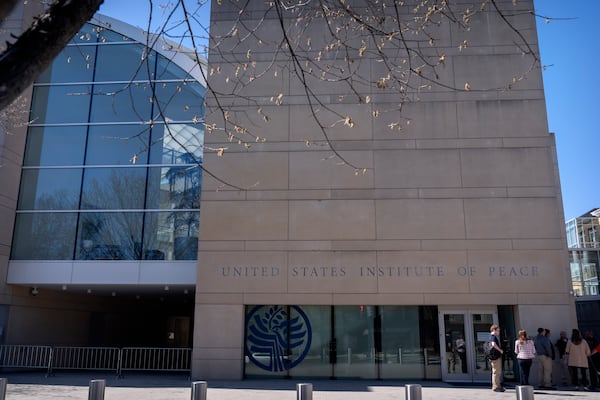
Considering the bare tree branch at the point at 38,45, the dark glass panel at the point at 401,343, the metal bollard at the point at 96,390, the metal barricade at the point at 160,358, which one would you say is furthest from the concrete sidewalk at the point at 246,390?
the bare tree branch at the point at 38,45

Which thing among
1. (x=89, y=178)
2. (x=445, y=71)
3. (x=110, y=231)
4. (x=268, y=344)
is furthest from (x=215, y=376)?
(x=445, y=71)

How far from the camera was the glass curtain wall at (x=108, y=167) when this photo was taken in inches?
704

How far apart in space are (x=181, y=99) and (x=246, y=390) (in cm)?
1040

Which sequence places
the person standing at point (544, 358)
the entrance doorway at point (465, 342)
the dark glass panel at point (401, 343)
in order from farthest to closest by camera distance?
the dark glass panel at point (401, 343)
the entrance doorway at point (465, 342)
the person standing at point (544, 358)

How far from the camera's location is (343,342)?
619 inches

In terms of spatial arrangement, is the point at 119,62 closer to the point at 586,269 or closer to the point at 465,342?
the point at 465,342

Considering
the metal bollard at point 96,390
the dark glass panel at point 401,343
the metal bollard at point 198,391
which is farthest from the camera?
the dark glass panel at point 401,343

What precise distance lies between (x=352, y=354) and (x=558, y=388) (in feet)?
18.2

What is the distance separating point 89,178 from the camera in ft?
61.1

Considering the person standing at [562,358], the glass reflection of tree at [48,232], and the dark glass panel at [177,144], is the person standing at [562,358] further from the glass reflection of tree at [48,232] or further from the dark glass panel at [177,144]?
the glass reflection of tree at [48,232]

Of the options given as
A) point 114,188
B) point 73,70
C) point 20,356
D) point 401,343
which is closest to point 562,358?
point 401,343

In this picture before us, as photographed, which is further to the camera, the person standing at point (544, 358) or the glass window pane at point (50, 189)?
the glass window pane at point (50, 189)

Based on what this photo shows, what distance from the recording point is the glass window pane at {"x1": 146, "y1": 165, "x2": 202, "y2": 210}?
17984 millimetres

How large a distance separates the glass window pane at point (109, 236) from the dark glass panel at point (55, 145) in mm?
2298
